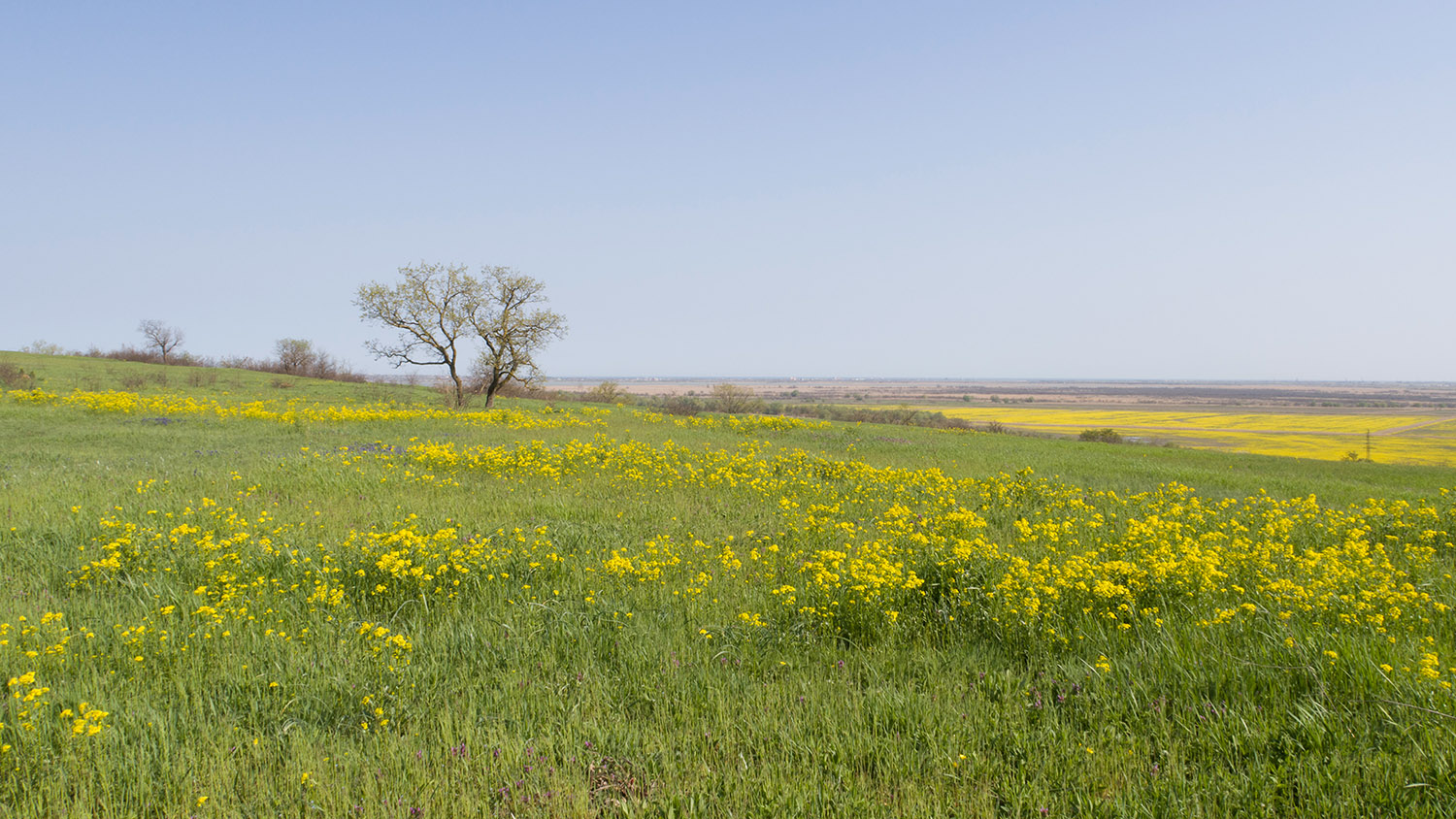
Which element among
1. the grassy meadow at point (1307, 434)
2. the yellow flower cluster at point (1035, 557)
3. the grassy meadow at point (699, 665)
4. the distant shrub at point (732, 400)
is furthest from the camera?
the distant shrub at point (732, 400)

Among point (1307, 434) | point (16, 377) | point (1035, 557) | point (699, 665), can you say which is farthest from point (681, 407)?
point (1307, 434)

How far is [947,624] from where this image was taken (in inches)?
193

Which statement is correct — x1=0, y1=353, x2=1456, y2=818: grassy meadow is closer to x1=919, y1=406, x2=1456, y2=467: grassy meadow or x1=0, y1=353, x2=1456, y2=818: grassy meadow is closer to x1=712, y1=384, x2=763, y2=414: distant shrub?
x1=919, y1=406, x2=1456, y2=467: grassy meadow

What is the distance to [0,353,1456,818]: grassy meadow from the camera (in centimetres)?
289

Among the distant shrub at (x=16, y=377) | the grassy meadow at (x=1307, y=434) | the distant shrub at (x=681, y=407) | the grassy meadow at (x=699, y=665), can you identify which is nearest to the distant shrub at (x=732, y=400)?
the distant shrub at (x=681, y=407)

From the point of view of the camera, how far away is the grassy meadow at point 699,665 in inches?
114

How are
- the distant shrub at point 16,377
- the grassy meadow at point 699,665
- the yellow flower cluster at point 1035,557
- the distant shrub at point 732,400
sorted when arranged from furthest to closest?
the distant shrub at point 732,400
the distant shrub at point 16,377
the yellow flower cluster at point 1035,557
the grassy meadow at point 699,665

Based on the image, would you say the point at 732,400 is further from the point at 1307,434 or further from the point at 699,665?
the point at 699,665

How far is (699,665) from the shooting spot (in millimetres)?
4172

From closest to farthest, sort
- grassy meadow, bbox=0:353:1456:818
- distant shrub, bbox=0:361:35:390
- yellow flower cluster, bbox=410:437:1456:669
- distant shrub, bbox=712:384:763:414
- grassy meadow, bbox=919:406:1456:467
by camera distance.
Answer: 1. grassy meadow, bbox=0:353:1456:818
2. yellow flower cluster, bbox=410:437:1456:669
3. distant shrub, bbox=0:361:35:390
4. grassy meadow, bbox=919:406:1456:467
5. distant shrub, bbox=712:384:763:414

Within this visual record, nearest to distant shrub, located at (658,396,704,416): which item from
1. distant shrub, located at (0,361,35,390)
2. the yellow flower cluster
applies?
distant shrub, located at (0,361,35,390)

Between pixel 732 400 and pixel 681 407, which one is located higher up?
pixel 732 400

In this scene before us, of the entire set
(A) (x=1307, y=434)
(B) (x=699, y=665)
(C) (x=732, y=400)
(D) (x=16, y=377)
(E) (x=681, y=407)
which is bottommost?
(A) (x=1307, y=434)

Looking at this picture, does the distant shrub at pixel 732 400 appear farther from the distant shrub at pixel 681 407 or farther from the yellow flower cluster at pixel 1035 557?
the yellow flower cluster at pixel 1035 557
